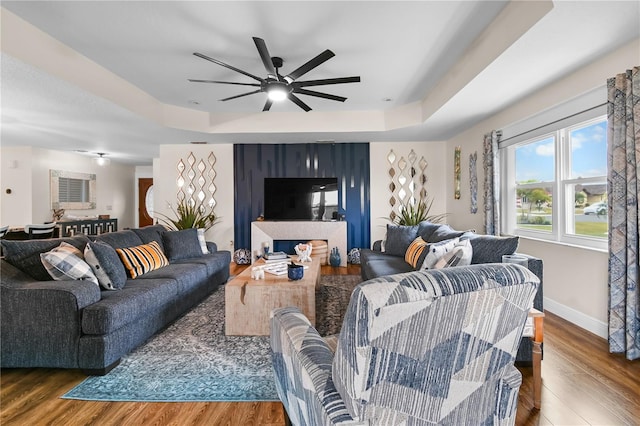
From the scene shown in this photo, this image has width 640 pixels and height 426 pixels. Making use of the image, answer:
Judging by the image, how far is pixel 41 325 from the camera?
200cm

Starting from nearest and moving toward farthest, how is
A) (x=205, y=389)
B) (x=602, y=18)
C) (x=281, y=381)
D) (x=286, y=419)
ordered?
(x=281, y=381), (x=286, y=419), (x=205, y=389), (x=602, y=18)

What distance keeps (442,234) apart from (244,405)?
249 centimetres

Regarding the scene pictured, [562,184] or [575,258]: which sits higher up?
[562,184]

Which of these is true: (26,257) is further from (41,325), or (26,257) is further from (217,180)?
(217,180)

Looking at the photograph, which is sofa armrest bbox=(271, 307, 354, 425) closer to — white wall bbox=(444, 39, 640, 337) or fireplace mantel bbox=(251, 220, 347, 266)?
white wall bbox=(444, 39, 640, 337)

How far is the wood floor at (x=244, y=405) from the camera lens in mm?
1600

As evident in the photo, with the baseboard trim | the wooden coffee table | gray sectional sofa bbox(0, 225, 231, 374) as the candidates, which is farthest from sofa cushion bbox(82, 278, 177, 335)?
the baseboard trim

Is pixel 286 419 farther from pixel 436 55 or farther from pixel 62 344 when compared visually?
pixel 436 55

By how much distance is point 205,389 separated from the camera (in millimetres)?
1850

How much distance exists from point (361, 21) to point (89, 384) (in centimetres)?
329

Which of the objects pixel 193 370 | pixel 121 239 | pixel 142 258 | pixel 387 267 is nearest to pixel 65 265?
pixel 142 258

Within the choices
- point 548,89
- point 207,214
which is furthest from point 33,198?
point 548,89

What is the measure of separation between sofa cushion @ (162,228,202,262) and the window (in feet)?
14.0

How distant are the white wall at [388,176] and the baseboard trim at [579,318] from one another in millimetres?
2840
